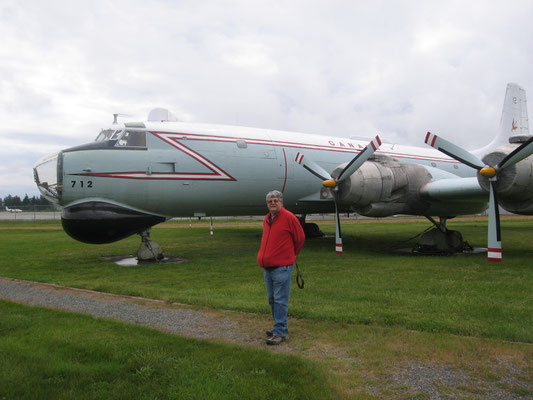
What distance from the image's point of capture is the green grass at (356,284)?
18.5 feet

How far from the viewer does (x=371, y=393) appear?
353cm

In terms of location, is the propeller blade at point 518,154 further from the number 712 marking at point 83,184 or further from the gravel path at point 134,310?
the number 712 marking at point 83,184

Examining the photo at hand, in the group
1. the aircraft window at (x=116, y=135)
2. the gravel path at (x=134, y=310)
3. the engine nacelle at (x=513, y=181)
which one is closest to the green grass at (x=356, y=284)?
the gravel path at (x=134, y=310)

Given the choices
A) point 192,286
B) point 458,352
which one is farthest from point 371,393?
point 192,286

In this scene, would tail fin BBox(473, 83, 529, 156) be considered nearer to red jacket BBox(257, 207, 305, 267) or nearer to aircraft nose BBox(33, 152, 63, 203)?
red jacket BBox(257, 207, 305, 267)

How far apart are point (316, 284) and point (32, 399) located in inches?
219

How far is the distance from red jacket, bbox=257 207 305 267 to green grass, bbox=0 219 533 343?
1308mm

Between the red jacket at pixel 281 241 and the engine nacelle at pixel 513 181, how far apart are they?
734 centimetres

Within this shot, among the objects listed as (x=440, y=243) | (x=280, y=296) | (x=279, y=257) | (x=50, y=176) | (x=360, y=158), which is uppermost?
(x=360, y=158)

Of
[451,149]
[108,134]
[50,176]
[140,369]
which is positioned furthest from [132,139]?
[140,369]

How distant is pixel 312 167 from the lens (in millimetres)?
12875

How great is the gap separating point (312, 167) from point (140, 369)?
9601 millimetres

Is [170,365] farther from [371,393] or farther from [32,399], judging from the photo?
[371,393]

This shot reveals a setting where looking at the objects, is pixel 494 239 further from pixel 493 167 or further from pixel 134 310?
pixel 134 310
